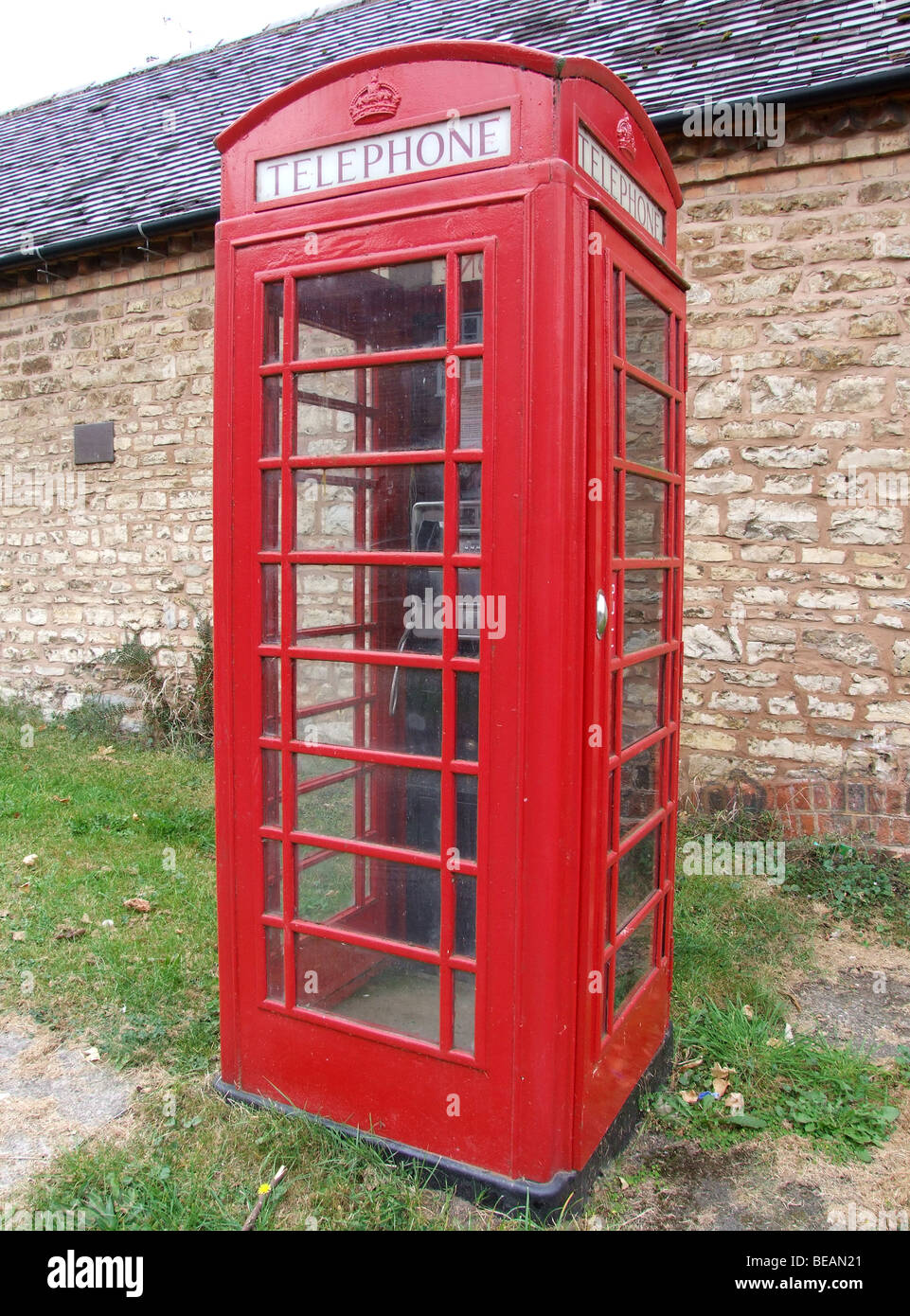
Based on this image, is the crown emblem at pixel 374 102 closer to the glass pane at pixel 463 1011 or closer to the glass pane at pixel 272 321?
the glass pane at pixel 272 321

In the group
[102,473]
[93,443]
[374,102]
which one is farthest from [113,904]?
[93,443]

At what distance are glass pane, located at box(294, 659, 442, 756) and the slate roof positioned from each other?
180 inches

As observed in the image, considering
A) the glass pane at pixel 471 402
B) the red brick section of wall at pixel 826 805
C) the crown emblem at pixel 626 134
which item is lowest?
the red brick section of wall at pixel 826 805

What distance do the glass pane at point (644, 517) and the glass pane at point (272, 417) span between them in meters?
1.01

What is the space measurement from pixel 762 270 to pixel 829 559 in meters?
1.74

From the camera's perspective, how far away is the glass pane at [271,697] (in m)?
2.81

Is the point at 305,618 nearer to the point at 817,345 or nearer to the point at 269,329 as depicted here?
the point at 269,329

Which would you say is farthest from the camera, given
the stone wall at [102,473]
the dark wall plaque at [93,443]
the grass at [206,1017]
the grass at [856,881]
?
the dark wall plaque at [93,443]

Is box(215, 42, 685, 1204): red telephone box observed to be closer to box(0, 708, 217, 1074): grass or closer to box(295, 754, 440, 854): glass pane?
box(295, 754, 440, 854): glass pane

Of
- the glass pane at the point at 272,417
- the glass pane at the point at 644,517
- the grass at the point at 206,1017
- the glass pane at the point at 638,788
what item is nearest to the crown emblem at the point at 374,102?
the glass pane at the point at 272,417

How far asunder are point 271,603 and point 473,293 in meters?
1.03

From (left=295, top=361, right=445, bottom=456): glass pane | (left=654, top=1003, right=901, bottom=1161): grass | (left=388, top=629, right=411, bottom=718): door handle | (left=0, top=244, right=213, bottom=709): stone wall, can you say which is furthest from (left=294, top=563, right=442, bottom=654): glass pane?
(left=0, top=244, right=213, bottom=709): stone wall

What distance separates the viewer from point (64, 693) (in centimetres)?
902

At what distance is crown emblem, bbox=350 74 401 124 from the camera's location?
2.51 m
